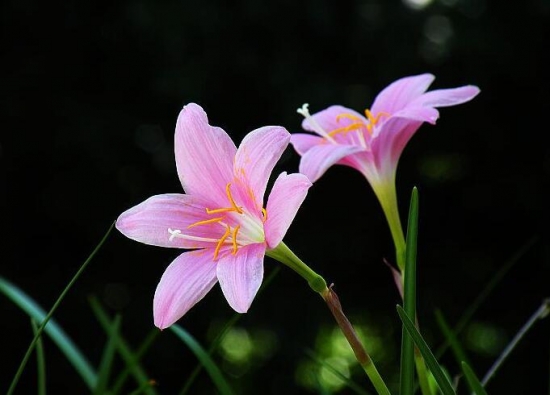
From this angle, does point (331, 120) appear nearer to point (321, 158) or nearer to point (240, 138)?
point (321, 158)

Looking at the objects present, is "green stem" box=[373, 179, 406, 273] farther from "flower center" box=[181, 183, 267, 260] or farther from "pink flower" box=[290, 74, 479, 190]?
"flower center" box=[181, 183, 267, 260]

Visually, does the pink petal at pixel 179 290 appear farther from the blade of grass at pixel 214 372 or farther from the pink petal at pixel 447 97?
the pink petal at pixel 447 97

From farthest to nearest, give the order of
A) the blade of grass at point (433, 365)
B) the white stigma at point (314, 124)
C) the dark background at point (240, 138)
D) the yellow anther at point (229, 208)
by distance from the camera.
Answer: the dark background at point (240, 138), the white stigma at point (314, 124), the yellow anther at point (229, 208), the blade of grass at point (433, 365)

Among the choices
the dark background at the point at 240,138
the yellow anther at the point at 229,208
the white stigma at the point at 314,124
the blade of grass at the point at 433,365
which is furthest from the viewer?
the dark background at the point at 240,138

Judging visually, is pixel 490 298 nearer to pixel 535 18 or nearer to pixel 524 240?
pixel 524 240

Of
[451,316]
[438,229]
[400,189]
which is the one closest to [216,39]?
[400,189]

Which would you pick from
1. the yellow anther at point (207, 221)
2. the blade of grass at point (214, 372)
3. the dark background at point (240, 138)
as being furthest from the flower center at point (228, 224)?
the dark background at point (240, 138)

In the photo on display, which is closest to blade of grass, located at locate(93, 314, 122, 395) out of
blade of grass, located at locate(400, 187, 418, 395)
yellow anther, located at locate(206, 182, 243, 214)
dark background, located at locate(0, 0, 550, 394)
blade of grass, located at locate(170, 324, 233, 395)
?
blade of grass, located at locate(170, 324, 233, 395)
